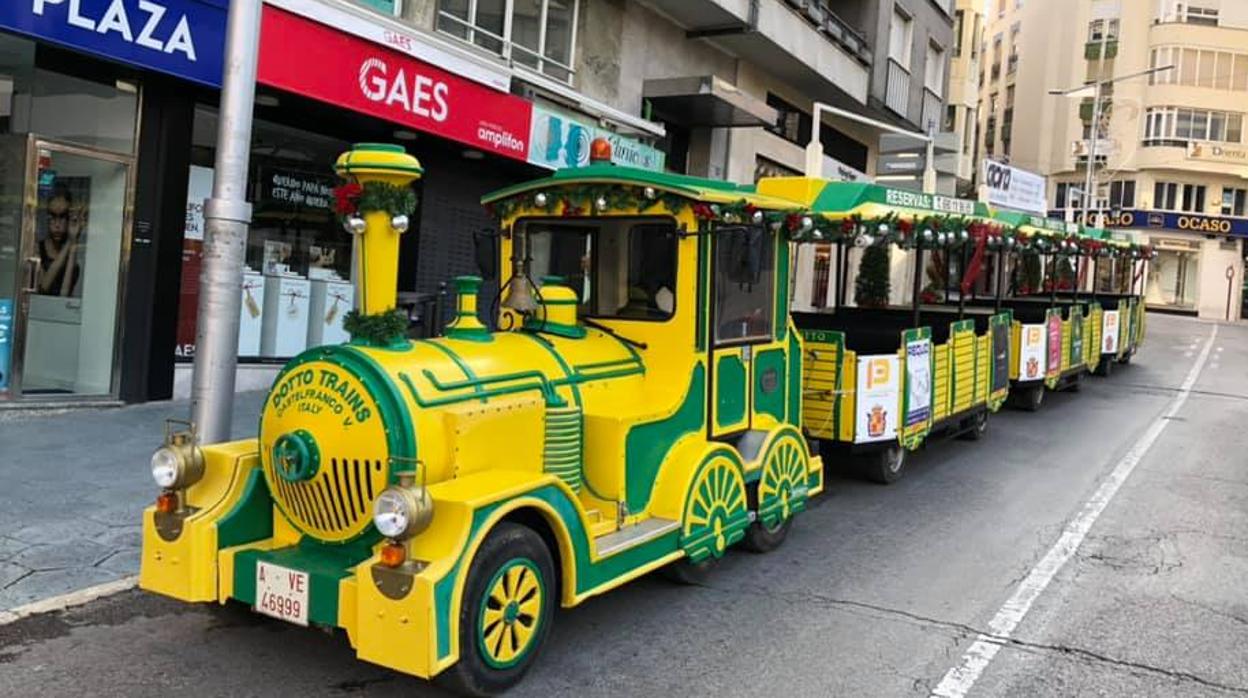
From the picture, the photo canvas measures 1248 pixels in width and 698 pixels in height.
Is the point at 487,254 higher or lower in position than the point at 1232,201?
lower

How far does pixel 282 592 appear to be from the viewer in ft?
13.5

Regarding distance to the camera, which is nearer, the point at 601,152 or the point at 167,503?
the point at 167,503

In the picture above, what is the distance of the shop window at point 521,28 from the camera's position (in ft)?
40.0

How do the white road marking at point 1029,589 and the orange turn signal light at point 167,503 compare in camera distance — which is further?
the white road marking at point 1029,589

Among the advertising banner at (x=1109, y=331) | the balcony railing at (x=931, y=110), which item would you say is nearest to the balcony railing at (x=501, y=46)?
the advertising banner at (x=1109, y=331)

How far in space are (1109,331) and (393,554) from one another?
15990 millimetres

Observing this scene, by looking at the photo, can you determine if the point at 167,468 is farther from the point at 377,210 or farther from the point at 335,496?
the point at 377,210

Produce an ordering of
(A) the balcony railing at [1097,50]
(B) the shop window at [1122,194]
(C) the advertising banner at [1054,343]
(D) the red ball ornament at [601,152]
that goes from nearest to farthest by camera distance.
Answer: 1. (D) the red ball ornament at [601,152]
2. (C) the advertising banner at [1054,343]
3. (B) the shop window at [1122,194]
4. (A) the balcony railing at [1097,50]

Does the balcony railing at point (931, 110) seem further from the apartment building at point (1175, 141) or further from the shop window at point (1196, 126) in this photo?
the shop window at point (1196, 126)

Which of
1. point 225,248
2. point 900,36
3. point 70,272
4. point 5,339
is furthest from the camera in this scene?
point 900,36

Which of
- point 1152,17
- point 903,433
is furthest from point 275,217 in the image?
point 1152,17

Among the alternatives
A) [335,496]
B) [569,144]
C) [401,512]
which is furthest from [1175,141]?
[401,512]

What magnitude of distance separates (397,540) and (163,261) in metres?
6.76

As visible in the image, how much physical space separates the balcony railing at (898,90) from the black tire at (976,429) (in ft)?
42.6
